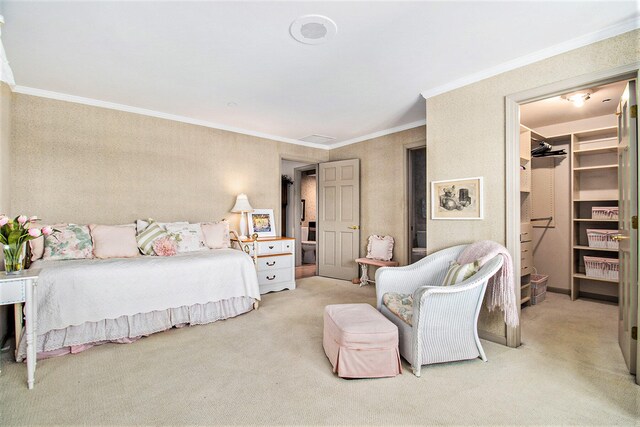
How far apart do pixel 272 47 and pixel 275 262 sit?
3041 millimetres

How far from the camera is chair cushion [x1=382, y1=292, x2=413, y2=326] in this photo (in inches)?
93.0

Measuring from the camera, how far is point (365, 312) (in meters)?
2.51

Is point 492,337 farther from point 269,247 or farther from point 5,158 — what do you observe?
point 5,158

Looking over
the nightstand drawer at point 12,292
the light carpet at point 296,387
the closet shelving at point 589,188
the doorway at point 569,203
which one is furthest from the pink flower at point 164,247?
the closet shelving at point 589,188

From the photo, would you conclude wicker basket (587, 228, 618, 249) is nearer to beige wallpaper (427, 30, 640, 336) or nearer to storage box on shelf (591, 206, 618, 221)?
storage box on shelf (591, 206, 618, 221)

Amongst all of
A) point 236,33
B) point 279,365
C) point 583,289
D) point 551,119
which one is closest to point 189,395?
point 279,365

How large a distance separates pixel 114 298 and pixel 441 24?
3.48 m

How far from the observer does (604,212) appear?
163 inches

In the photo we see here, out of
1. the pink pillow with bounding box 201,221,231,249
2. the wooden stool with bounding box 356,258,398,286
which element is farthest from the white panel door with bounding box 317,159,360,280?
the pink pillow with bounding box 201,221,231,249

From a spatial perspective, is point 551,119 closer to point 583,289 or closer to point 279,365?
point 583,289

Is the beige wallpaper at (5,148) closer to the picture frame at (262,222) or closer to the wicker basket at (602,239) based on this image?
the picture frame at (262,222)

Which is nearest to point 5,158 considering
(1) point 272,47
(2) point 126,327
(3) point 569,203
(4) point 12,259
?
(4) point 12,259

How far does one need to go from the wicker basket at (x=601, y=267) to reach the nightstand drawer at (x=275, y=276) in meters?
4.09

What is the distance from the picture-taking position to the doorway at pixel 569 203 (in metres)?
3.80
